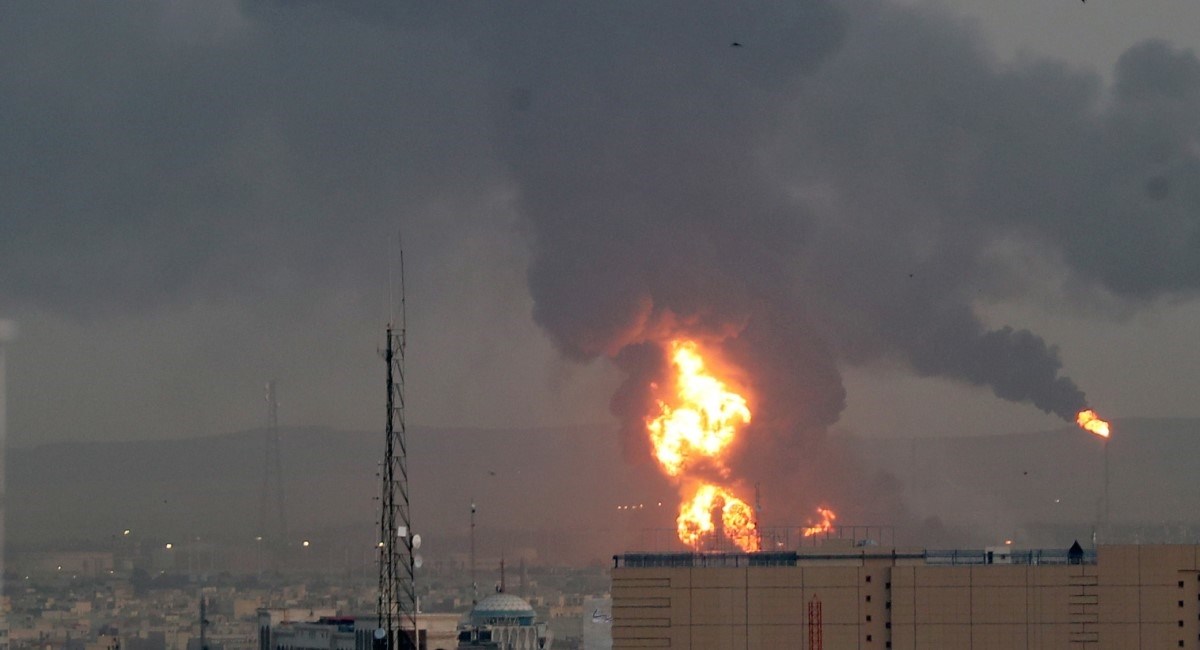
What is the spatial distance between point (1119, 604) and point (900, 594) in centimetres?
1598

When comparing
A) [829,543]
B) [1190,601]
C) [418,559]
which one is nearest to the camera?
[418,559]

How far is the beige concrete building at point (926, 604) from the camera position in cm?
17650

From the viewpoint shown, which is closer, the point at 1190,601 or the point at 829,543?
the point at 1190,601

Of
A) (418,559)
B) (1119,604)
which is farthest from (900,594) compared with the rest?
(418,559)

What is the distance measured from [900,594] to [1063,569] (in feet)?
40.3

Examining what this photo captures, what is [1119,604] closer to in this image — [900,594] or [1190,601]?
[1190,601]

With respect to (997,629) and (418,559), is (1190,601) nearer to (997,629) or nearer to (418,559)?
(997,629)

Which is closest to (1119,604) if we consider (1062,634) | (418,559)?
(1062,634)

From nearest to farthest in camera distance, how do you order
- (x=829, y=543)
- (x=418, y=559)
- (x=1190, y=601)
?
(x=418, y=559), (x=1190, y=601), (x=829, y=543)

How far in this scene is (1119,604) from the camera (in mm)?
177250

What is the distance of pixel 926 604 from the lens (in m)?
179

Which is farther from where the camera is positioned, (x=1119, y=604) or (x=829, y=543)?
(x=829, y=543)

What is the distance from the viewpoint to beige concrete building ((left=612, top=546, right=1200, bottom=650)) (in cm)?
17650

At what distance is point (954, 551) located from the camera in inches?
7283
